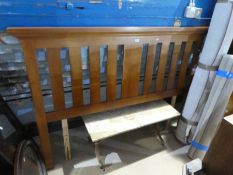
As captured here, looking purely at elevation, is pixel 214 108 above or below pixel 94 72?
below

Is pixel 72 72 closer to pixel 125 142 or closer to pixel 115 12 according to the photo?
pixel 115 12

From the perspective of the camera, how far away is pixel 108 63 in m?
1.35

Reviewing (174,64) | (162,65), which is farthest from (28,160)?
(174,64)

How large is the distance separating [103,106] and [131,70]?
1.24 ft

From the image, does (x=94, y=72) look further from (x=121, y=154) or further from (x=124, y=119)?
(x=121, y=154)

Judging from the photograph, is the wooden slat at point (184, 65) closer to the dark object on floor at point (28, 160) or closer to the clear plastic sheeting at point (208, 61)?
the clear plastic sheeting at point (208, 61)

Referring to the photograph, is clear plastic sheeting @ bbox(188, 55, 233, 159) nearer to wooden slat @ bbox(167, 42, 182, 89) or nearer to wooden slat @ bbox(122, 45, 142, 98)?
wooden slat @ bbox(167, 42, 182, 89)

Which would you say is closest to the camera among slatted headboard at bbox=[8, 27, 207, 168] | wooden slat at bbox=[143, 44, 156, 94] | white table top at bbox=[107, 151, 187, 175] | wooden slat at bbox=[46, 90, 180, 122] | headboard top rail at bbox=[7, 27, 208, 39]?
headboard top rail at bbox=[7, 27, 208, 39]

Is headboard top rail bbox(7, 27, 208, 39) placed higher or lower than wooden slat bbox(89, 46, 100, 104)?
higher

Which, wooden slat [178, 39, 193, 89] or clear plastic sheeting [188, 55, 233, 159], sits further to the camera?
wooden slat [178, 39, 193, 89]

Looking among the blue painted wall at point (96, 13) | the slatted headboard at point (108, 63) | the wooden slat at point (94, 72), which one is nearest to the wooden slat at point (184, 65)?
the slatted headboard at point (108, 63)

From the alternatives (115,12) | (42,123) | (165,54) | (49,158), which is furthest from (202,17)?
(49,158)

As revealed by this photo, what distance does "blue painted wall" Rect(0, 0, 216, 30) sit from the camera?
3.73 ft

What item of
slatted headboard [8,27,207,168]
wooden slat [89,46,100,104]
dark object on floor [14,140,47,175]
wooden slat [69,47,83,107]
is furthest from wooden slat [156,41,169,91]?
dark object on floor [14,140,47,175]
